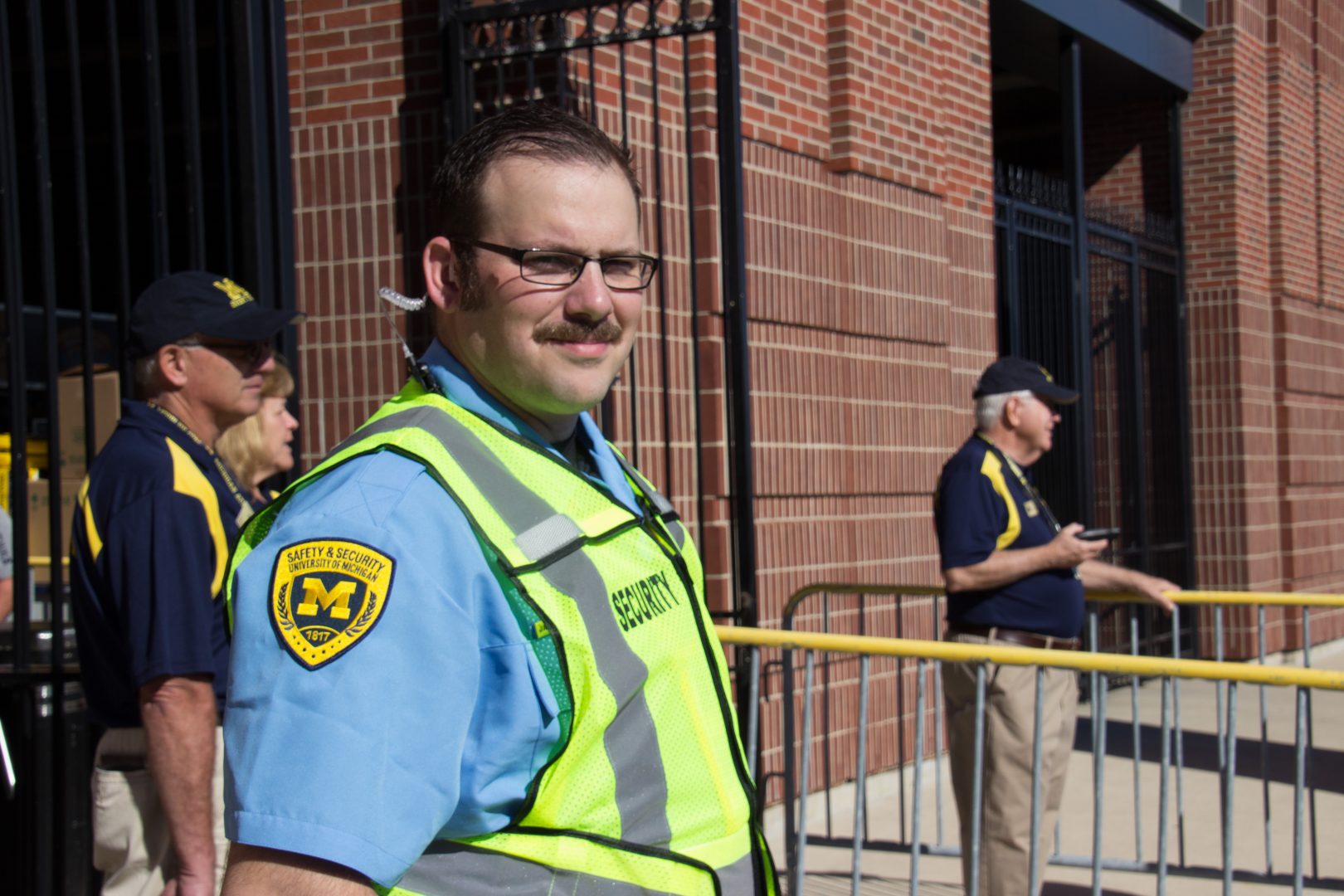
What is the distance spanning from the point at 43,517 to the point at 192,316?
104 inches

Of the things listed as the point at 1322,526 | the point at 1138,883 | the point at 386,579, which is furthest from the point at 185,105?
the point at 1322,526

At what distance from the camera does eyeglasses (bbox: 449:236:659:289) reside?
1.62 meters

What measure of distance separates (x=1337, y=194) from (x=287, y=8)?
34.0ft

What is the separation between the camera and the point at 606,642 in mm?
1504

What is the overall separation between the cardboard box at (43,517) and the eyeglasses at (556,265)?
3.79m

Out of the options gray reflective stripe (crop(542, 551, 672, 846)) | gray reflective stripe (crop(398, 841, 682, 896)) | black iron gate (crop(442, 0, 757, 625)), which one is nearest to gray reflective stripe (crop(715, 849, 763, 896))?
gray reflective stripe (crop(542, 551, 672, 846))

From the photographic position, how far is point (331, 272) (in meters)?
5.70

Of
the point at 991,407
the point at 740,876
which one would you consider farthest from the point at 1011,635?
the point at 740,876

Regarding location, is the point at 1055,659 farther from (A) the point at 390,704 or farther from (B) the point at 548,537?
(A) the point at 390,704

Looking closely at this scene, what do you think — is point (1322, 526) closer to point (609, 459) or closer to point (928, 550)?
point (928, 550)

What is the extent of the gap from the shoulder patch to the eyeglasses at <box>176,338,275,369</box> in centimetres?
218

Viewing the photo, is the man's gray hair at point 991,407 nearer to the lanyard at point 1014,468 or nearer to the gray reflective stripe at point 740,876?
the lanyard at point 1014,468

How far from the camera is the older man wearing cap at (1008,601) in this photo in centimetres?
467

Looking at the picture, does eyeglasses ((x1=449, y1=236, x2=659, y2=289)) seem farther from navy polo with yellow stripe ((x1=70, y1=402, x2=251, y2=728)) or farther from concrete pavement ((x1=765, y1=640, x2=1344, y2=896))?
concrete pavement ((x1=765, y1=640, x2=1344, y2=896))
